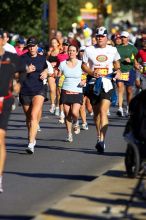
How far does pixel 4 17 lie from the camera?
42.4 metres

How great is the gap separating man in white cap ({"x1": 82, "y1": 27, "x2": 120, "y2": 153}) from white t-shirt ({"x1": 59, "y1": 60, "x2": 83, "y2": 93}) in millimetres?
2199

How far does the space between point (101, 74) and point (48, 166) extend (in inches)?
81.8

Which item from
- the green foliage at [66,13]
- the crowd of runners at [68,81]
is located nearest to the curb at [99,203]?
the crowd of runners at [68,81]

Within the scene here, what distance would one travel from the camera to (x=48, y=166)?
1348cm

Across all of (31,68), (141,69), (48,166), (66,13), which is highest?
(66,13)

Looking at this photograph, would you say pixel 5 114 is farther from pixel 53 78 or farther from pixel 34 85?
pixel 53 78

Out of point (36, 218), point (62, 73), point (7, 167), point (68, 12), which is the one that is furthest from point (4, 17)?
point (36, 218)

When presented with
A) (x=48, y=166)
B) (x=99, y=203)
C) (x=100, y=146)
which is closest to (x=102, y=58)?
(x=100, y=146)

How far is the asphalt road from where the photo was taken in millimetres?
10625

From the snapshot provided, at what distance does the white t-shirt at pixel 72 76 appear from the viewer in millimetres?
17156

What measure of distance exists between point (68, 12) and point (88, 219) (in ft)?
128

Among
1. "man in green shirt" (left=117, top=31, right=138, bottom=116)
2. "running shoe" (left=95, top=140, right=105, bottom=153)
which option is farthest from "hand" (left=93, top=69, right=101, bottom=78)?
"man in green shirt" (left=117, top=31, right=138, bottom=116)

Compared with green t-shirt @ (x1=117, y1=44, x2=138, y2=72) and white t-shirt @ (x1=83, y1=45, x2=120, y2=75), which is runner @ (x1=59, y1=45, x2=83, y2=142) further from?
green t-shirt @ (x1=117, y1=44, x2=138, y2=72)

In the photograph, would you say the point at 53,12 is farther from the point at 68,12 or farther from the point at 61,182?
the point at 61,182
